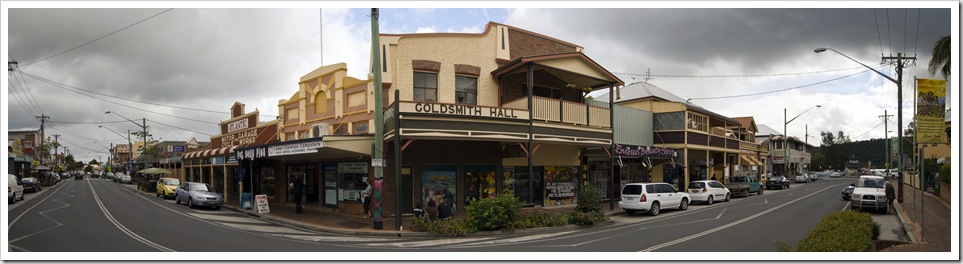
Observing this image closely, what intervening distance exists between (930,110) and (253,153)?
2386 cm

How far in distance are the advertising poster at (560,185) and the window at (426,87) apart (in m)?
6.81

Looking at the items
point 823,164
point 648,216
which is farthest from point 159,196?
point 823,164

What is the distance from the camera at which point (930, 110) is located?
13.1 meters

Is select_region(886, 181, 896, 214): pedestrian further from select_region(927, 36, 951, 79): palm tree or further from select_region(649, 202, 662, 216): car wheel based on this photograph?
select_region(649, 202, 662, 216): car wheel

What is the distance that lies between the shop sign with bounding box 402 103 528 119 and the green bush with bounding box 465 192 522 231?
10.2 feet

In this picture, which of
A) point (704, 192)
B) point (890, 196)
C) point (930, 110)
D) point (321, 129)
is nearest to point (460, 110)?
point (321, 129)

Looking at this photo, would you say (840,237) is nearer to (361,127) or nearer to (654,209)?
(654,209)

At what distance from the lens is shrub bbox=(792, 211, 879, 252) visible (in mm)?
10234

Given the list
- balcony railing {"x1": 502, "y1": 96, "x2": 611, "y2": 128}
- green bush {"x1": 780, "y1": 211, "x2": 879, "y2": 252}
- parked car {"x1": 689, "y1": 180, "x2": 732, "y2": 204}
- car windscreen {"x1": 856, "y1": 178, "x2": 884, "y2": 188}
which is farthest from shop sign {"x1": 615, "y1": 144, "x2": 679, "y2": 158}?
green bush {"x1": 780, "y1": 211, "x2": 879, "y2": 252}

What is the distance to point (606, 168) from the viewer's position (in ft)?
96.6

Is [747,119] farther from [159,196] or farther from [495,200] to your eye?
[159,196]

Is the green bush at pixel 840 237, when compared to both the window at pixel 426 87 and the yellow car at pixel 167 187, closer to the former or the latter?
the window at pixel 426 87

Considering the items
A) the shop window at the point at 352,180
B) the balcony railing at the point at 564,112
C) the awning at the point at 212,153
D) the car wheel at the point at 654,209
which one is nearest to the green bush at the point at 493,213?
the balcony railing at the point at 564,112

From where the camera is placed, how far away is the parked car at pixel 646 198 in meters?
22.5
